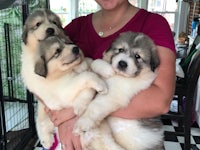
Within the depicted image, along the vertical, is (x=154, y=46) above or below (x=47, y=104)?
above

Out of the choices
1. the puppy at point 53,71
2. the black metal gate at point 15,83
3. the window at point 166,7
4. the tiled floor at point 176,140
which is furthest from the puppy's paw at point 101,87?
the window at point 166,7

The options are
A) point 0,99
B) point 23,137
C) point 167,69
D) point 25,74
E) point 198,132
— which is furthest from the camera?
point 198,132

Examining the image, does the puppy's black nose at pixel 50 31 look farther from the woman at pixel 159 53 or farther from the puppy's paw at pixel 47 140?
the puppy's paw at pixel 47 140

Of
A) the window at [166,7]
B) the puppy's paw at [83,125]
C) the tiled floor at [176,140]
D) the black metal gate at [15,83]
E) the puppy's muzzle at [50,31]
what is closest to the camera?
the puppy's paw at [83,125]

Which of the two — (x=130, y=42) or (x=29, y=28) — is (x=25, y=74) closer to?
(x=29, y=28)

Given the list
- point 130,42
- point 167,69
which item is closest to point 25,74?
point 130,42

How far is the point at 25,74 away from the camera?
4.39ft

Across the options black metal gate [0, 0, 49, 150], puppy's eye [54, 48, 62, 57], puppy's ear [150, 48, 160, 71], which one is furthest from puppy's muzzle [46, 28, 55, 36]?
black metal gate [0, 0, 49, 150]

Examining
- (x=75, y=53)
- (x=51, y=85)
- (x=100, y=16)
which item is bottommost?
(x=51, y=85)

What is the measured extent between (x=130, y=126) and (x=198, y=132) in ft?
7.18

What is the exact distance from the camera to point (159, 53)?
1207mm

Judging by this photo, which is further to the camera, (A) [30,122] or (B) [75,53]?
(A) [30,122]

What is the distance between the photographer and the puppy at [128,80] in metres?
1.21

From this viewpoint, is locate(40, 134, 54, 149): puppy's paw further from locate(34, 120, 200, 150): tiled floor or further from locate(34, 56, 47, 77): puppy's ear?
locate(34, 120, 200, 150): tiled floor
